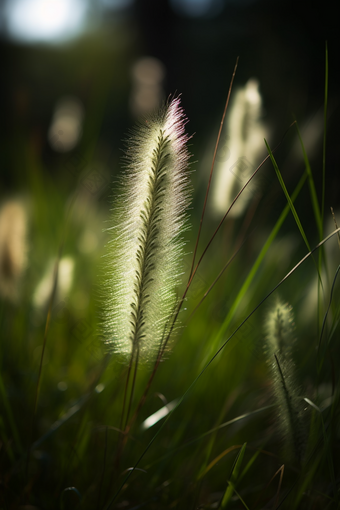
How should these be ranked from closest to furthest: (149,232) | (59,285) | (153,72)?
(149,232) < (59,285) < (153,72)

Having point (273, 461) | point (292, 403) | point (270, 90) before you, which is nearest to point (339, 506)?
point (292, 403)

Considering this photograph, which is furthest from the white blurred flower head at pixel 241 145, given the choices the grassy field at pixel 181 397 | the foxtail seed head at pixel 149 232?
the foxtail seed head at pixel 149 232

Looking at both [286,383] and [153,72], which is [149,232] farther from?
[153,72]

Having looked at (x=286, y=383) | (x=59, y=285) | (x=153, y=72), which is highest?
(x=153, y=72)

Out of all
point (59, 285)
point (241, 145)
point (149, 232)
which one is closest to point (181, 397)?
point (149, 232)

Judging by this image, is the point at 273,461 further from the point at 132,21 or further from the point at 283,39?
the point at 132,21

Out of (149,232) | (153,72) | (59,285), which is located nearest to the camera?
(149,232)

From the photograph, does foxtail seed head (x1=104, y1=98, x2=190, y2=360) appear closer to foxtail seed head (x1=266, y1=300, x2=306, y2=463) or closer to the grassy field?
the grassy field
